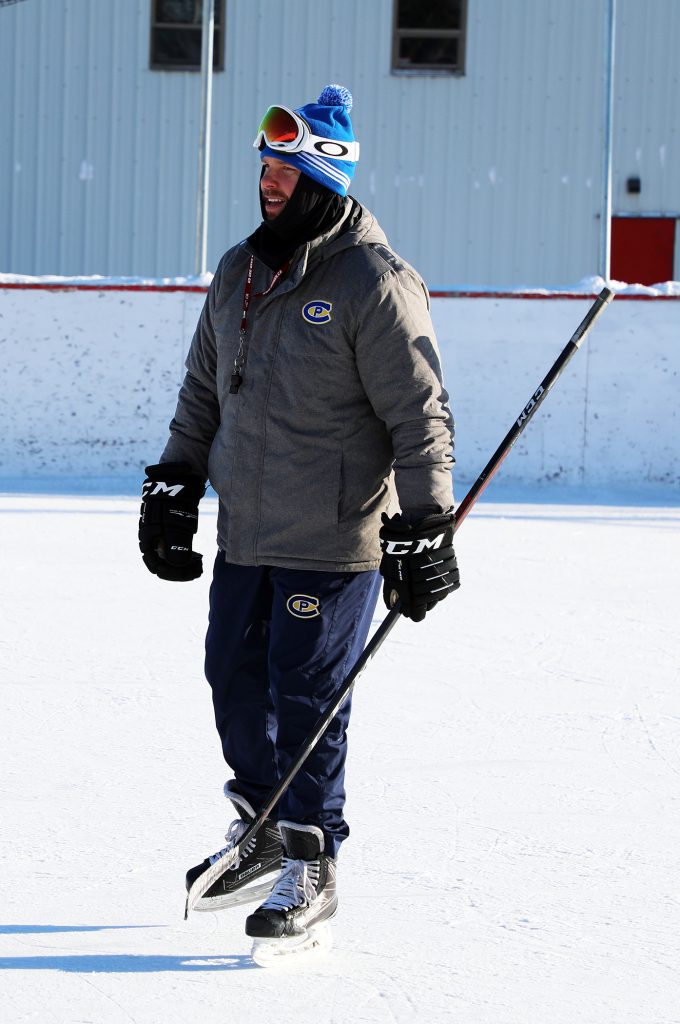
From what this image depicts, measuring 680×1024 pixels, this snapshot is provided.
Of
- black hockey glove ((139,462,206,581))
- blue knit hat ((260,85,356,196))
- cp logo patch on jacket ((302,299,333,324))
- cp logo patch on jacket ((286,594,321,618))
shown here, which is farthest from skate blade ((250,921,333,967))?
blue knit hat ((260,85,356,196))

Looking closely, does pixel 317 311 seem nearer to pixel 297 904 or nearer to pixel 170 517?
pixel 170 517

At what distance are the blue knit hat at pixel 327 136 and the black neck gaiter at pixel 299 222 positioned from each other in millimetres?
17

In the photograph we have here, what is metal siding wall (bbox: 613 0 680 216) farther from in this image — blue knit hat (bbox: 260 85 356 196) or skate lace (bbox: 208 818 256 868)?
skate lace (bbox: 208 818 256 868)

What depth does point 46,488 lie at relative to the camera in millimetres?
8500

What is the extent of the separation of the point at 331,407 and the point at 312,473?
12 centimetres

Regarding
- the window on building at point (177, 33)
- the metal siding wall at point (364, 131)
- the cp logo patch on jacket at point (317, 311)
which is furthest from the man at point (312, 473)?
the window on building at point (177, 33)

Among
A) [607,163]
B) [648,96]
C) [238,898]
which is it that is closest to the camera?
[238,898]

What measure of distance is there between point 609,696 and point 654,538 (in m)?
3.20

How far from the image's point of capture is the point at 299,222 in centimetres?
240

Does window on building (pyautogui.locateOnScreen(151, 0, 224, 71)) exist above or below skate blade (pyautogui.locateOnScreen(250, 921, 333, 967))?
above

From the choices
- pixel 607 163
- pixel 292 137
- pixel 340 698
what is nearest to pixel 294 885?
pixel 340 698

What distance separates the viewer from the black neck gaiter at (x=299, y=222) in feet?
7.88

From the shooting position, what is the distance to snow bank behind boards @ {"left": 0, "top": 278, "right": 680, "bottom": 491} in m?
8.95

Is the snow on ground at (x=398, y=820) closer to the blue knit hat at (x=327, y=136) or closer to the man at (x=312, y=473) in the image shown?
the man at (x=312, y=473)
